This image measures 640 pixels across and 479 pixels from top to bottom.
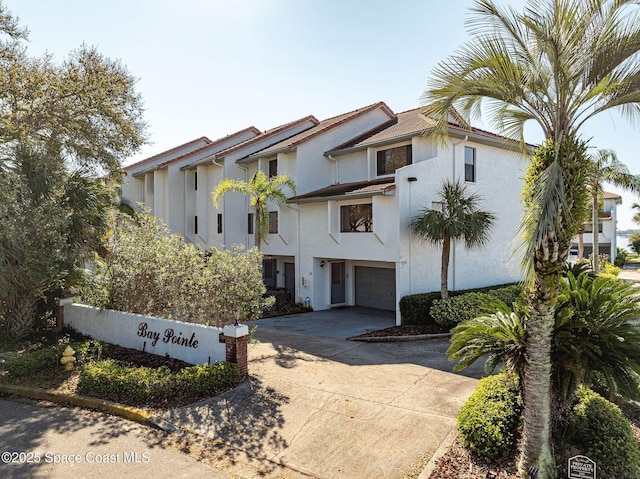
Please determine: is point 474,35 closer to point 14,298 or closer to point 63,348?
point 63,348

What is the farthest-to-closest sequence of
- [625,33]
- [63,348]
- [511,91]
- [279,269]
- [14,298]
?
1. [279,269]
2. [14,298]
3. [63,348]
4. [511,91]
5. [625,33]

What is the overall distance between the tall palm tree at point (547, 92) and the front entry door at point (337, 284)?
1602 centimetres

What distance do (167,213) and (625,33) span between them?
26944mm

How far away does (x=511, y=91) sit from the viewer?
5855 mm

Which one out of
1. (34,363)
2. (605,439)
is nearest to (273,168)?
(34,363)

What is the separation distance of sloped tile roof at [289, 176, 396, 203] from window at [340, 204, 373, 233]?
0.82 m

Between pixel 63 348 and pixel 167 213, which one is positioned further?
pixel 167 213

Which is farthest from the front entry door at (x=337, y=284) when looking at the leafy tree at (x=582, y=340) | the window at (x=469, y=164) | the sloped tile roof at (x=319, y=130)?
the leafy tree at (x=582, y=340)

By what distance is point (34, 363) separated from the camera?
34.9 feet

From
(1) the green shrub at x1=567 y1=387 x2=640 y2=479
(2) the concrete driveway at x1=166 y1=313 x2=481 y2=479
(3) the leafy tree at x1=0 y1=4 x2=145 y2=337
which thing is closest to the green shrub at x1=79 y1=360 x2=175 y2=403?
(2) the concrete driveway at x1=166 y1=313 x2=481 y2=479

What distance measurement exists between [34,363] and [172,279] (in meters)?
4.06

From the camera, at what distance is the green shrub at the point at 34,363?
1046 cm

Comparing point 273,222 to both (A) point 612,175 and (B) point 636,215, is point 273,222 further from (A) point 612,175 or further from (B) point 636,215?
(B) point 636,215

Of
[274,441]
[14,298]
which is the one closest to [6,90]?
[14,298]
